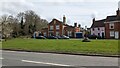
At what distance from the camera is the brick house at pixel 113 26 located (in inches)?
3460

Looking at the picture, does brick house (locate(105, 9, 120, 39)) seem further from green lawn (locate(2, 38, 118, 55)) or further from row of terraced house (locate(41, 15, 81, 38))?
green lawn (locate(2, 38, 118, 55))

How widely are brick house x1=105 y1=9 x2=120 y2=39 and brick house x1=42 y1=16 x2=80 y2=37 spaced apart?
23113 millimetres

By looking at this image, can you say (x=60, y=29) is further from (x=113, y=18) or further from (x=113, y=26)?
(x=113, y=26)

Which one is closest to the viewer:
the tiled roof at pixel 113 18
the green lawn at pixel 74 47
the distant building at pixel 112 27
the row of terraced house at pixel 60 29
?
the green lawn at pixel 74 47

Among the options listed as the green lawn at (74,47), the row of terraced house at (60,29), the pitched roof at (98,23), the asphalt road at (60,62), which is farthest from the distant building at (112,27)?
the asphalt road at (60,62)

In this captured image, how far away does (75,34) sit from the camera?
11062 centimetres

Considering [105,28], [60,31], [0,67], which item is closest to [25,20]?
[60,31]

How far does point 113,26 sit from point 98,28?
38.8 feet

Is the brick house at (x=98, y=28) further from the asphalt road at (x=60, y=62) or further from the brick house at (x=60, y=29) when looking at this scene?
the asphalt road at (x=60, y=62)

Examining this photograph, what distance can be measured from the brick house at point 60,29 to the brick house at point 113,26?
23.1m

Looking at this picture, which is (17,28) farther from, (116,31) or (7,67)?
Answer: (7,67)

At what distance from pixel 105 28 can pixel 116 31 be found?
491 cm

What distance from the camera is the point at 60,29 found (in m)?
114

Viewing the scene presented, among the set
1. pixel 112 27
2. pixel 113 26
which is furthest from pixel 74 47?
pixel 112 27
